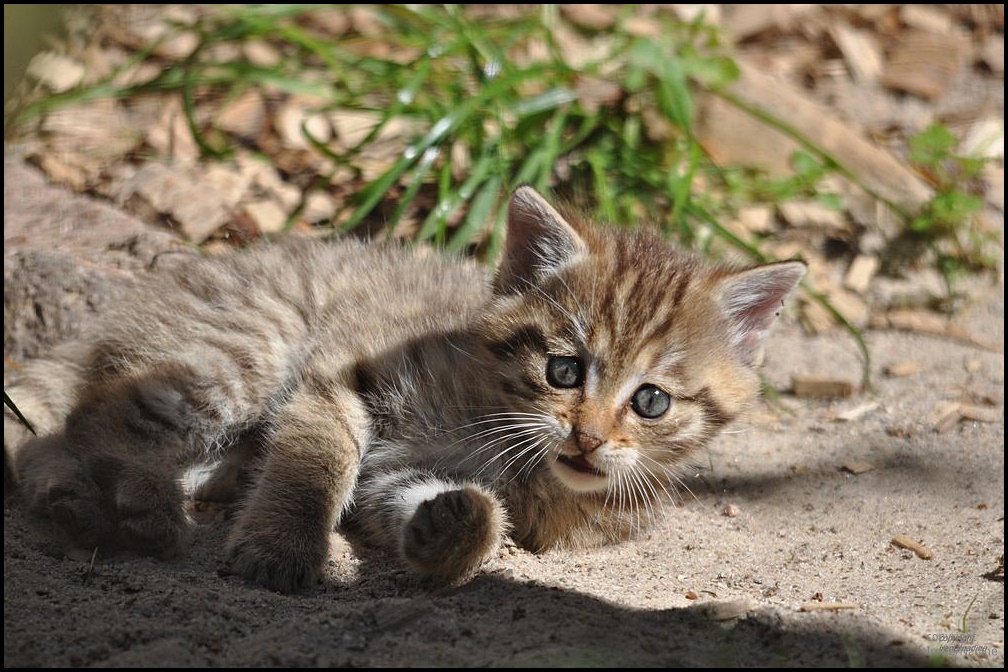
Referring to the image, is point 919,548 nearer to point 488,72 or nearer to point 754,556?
point 754,556

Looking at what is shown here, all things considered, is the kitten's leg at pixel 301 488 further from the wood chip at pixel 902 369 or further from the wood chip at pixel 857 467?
the wood chip at pixel 902 369

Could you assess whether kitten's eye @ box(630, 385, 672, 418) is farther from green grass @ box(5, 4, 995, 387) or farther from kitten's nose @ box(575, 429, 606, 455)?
green grass @ box(5, 4, 995, 387)

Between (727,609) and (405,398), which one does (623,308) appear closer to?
(405,398)

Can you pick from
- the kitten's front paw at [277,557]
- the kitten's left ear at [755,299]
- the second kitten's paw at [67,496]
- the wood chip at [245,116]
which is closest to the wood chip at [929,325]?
the kitten's left ear at [755,299]

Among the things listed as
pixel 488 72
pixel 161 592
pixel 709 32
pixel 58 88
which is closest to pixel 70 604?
pixel 161 592

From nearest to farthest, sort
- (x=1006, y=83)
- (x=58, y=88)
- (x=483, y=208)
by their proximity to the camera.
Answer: (x=483, y=208) → (x=58, y=88) → (x=1006, y=83)

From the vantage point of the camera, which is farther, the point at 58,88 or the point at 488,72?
the point at 58,88

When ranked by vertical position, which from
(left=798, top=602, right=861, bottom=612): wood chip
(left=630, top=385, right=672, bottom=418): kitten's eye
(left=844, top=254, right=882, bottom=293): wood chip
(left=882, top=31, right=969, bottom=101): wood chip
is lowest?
(left=798, top=602, right=861, bottom=612): wood chip

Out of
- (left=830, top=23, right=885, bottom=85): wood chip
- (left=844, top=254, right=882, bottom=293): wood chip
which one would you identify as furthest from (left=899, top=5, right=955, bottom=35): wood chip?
(left=844, top=254, right=882, bottom=293): wood chip
